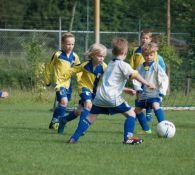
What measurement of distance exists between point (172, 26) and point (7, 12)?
24436 millimetres

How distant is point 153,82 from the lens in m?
11.8

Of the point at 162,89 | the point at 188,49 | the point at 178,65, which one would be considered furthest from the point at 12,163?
the point at 188,49

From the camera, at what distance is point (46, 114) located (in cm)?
1591

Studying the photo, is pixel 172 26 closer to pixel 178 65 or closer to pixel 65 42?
pixel 178 65

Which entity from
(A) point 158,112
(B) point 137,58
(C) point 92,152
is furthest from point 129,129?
(B) point 137,58

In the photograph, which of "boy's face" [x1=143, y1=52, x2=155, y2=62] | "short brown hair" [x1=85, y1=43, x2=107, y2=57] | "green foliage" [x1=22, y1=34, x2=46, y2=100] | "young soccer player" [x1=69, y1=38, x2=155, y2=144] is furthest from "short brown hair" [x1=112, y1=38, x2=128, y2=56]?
"green foliage" [x1=22, y1=34, x2=46, y2=100]

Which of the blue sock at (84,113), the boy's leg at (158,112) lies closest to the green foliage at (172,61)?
the boy's leg at (158,112)

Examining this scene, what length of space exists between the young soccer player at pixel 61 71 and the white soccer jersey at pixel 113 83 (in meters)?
2.29

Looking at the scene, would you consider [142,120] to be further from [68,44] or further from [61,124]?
[68,44]

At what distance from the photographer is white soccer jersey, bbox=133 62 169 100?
11727 millimetres

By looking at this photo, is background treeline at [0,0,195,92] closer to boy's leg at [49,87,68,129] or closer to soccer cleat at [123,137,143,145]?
boy's leg at [49,87,68,129]

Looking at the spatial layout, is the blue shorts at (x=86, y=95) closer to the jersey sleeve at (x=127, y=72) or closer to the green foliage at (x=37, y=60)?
the jersey sleeve at (x=127, y=72)

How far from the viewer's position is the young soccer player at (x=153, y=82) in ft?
38.4

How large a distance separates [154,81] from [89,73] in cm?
135
